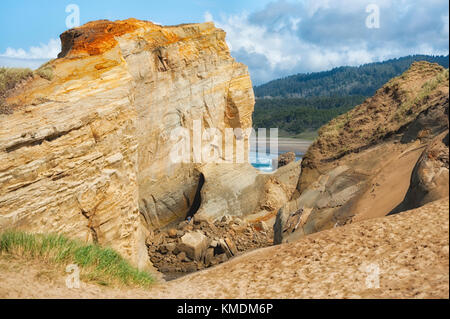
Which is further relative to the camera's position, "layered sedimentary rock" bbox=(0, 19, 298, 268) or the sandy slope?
"layered sedimentary rock" bbox=(0, 19, 298, 268)

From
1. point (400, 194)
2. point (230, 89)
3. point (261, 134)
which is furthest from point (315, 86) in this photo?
point (400, 194)

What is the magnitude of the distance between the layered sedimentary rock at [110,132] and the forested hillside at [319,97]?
194 ft

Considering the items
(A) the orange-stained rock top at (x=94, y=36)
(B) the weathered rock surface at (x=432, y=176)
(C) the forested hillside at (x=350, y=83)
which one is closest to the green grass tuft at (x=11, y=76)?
(A) the orange-stained rock top at (x=94, y=36)

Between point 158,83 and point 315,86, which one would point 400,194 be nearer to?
point 158,83

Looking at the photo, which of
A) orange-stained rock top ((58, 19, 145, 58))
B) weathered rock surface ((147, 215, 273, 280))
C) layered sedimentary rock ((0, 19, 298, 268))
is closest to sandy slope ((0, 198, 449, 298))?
layered sedimentary rock ((0, 19, 298, 268))

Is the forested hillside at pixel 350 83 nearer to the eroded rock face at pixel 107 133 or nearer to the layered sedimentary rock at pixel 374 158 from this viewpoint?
the eroded rock face at pixel 107 133

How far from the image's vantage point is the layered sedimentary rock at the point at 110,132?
9.62 metres

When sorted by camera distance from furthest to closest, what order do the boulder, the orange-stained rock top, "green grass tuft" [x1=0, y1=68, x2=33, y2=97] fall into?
the boulder → the orange-stained rock top → "green grass tuft" [x1=0, y1=68, x2=33, y2=97]

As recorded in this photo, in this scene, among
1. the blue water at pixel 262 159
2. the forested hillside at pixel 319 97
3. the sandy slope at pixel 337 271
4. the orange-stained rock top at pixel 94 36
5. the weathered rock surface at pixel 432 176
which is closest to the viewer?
the sandy slope at pixel 337 271

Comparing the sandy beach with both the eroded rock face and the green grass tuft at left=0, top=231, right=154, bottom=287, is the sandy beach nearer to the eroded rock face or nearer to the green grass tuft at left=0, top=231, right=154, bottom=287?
the eroded rock face

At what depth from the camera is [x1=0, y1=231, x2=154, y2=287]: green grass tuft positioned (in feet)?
21.0

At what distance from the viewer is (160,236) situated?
17.9 metres

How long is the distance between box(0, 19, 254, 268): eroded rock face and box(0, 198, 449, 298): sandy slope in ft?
12.8

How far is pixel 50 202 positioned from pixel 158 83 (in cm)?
923
